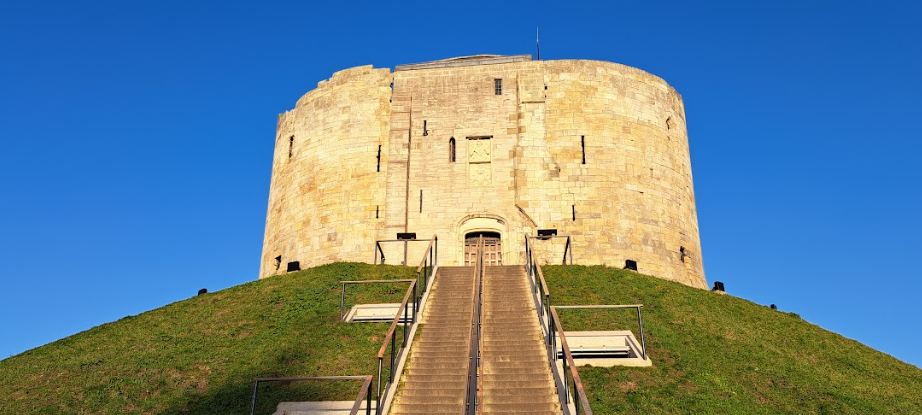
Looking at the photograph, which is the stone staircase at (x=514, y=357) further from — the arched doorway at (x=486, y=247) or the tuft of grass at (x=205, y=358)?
the arched doorway at (x=486, y=247)

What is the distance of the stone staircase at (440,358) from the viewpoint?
12.9 meters

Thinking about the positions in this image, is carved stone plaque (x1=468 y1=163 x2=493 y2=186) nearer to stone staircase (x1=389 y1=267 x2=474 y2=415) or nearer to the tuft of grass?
the tuft of grass

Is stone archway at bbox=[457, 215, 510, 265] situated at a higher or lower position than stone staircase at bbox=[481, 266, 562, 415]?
higher

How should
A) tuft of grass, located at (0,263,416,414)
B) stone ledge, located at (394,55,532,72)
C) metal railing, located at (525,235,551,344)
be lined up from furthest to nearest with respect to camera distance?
stone ledge, located at (394,55,532,72) < metal railing, located at (525,235,551,344) < tuft of grass, located at (0,263,416,414)

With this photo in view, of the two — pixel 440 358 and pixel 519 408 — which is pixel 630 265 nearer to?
pixel 440 358

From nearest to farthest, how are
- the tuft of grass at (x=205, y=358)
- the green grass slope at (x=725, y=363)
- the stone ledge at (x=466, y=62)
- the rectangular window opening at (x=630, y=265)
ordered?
the green grass slope at (x=725, y=363), the tuft of grass at (x=205, y=358), the rectangular window opening at (x=630, y=265), the stone ledge at (x=466, y=62)

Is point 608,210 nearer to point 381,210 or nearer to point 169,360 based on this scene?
point 381,210

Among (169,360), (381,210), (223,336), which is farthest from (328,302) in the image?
(381,210)

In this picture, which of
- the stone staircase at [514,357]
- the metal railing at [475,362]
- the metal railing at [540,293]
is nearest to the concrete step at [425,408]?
the metal railing at [475,362]

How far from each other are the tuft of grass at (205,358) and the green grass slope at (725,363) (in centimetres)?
499

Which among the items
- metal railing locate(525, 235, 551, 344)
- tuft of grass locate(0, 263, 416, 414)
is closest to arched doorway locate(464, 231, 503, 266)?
metal railing locate(525, 235, 551, 344)

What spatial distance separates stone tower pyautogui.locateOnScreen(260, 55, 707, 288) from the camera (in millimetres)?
28250

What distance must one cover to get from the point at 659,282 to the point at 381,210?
35.6 feet

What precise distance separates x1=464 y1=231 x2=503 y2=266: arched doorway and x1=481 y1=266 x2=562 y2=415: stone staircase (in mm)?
8243
